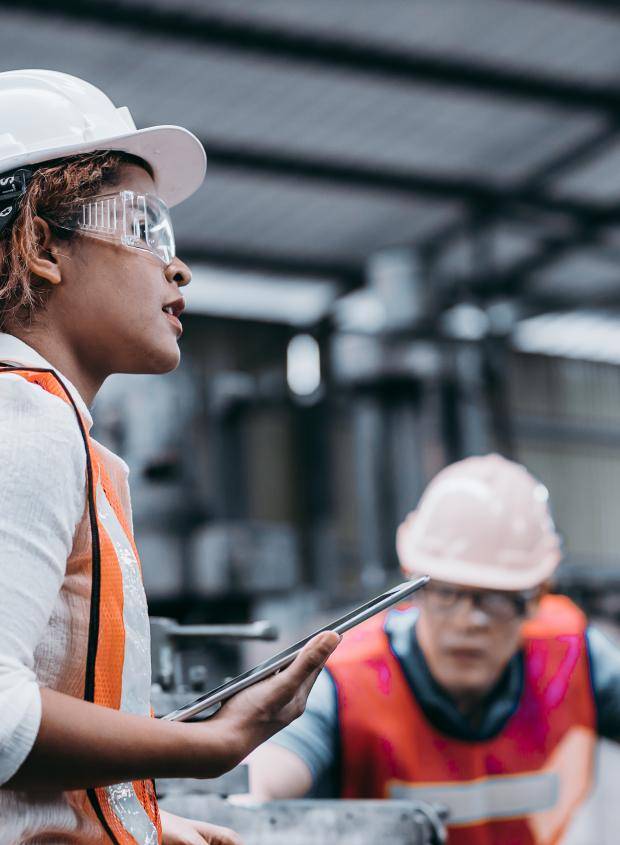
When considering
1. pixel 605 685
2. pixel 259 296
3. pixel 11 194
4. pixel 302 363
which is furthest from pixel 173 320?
pixel 302 363

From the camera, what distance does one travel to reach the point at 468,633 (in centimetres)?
246

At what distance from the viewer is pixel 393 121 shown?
576 centimetres

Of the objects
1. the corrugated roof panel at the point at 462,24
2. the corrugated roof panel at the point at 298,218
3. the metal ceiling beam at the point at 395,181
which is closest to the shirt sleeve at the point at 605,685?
the corrugated roof panel at the point at 462,24

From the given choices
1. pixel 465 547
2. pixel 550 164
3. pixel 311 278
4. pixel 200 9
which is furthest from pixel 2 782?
pixel 311 278

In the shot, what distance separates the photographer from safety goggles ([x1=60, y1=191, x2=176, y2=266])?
1003 mm

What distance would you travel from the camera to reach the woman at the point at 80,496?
78 centimetres

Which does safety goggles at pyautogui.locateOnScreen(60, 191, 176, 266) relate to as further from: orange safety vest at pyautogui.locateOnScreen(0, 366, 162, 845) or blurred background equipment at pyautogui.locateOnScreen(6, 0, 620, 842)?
blurred background equipment at pyautogui.locateOnScreen(6, 0, 620, 842)

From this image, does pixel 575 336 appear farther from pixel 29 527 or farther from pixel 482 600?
pixel 29 527

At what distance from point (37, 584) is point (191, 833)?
1.23 ft

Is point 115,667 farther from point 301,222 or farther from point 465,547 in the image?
point 301,222

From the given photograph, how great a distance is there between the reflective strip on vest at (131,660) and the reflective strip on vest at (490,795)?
1.57 meters

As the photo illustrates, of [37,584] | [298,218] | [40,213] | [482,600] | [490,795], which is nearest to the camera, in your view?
[37,584]

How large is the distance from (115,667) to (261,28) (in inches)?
176

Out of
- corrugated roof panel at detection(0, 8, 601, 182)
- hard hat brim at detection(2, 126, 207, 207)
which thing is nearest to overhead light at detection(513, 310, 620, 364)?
corrugated roof panel at detection(0, 8, 601, 182)
